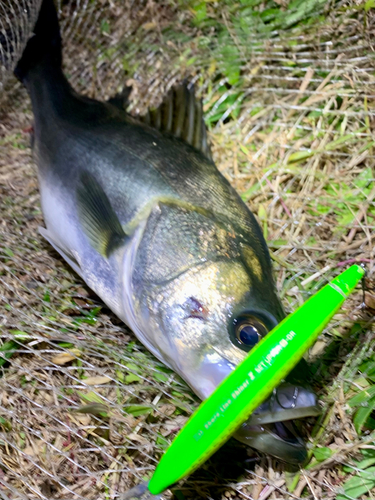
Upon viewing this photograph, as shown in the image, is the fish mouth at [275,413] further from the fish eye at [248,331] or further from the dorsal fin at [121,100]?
the dorsal fin at [121,100]

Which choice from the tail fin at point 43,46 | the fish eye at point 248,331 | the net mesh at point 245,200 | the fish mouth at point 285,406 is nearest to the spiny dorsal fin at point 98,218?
→ the net mesh at point 245,200

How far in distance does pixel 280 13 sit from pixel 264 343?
2.33m

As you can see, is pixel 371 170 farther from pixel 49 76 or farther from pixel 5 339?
pixel 5 339

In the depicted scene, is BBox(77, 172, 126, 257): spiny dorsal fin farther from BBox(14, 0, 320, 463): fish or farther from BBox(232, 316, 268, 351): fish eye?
BBox(232, 316, 268, 351): fish eye

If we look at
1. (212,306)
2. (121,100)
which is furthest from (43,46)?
(212,306)

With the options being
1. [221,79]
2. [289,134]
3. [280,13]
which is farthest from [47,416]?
[280,13]

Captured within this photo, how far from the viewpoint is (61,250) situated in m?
2.22

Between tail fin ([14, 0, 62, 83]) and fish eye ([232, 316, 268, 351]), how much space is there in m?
1.98

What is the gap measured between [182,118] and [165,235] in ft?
2.55

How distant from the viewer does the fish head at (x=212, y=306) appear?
1.35m

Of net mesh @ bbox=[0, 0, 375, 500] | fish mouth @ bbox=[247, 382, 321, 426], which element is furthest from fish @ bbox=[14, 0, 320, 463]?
net mesh @ bbox=[0, 0, 375, 500]

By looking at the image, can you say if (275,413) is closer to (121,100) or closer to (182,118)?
(182,118)

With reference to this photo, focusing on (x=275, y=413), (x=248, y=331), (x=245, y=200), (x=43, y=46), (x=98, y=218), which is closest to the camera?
(x=275, y=413)

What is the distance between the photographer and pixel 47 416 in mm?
1775
